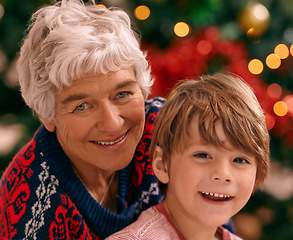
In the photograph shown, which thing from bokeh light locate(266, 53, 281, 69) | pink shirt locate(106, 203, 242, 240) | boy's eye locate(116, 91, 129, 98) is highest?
Answer: bokeh light locate(266, 53, 281, 69)

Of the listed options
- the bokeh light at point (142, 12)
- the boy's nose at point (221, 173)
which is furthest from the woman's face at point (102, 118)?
the bokeh light at point (142, 12)

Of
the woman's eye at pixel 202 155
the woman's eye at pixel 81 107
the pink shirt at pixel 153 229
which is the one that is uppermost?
the woman's eye at pixel 202 155

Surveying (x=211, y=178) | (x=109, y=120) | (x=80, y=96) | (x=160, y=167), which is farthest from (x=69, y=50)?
(x=211, y=178)

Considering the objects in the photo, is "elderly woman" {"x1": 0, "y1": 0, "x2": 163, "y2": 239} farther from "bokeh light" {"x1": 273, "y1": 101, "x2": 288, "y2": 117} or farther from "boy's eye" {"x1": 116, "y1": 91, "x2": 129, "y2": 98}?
"bokeh light" {"x1": 273, "y1": 101, "x2": 288, "y2": 117}

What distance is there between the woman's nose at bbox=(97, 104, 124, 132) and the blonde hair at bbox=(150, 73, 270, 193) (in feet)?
0.47

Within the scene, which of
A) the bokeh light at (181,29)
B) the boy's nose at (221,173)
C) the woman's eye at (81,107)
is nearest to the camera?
the boy's nose at (221,173)

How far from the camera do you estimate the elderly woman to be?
1386mm

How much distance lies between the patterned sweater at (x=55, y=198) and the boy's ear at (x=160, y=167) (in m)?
0.33

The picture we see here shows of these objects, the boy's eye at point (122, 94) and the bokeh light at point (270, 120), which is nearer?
the boy's eye at point (122, 94)

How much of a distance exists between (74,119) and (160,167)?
336mm

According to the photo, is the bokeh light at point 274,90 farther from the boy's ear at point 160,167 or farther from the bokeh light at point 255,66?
the boy's ear at point 160,167

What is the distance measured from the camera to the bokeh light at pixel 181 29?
91.1 inches

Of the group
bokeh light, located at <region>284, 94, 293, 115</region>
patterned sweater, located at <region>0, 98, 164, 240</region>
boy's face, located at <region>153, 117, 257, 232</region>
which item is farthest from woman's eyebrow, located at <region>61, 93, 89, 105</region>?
bokeh light, located at <region>284, 94, 293, 115</region>

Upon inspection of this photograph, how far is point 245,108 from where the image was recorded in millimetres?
1253
